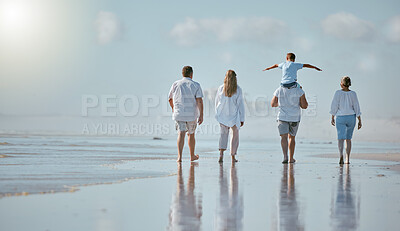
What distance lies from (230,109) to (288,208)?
275 inches

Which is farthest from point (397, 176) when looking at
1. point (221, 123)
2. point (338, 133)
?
point (221, 123)

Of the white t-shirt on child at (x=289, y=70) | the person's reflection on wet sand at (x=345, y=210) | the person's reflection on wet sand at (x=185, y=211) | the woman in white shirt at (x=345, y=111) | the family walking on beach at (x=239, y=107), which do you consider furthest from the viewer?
the woman in white shirt at (x=345, y=111)

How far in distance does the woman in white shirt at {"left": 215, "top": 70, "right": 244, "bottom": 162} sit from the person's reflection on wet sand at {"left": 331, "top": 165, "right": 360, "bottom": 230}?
510cm

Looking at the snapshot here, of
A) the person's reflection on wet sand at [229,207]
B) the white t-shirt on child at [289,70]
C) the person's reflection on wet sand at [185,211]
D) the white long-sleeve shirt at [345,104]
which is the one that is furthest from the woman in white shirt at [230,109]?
the person's reflection on wet sand at [185,211]

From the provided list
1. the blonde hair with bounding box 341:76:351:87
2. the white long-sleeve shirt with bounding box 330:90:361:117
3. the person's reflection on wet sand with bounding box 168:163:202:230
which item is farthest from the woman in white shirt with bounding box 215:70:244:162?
the person's reflection on wet sand with bounding box 168:163:202:230

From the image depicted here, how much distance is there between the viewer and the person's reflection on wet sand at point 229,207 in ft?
14.2

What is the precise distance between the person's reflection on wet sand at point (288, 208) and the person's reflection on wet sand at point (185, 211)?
2.22 ft

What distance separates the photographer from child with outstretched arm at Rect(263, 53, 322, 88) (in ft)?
38.8

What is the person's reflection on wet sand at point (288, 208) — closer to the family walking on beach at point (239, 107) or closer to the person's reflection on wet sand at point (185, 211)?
the person's reflection on wet sand at point (185, 211)

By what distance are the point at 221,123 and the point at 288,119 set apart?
4.71 ft

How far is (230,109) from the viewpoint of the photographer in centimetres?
1212

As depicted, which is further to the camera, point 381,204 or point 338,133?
point 338,133

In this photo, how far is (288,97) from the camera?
12.1 meters

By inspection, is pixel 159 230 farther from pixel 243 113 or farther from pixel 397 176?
pixel 243 113
